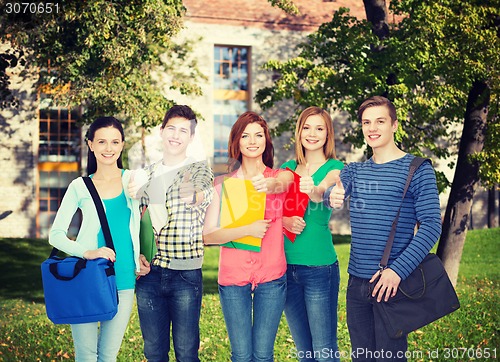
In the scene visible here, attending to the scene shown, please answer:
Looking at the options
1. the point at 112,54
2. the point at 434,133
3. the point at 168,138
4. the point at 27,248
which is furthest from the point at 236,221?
the point at 27,248

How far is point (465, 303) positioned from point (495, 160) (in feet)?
9.94

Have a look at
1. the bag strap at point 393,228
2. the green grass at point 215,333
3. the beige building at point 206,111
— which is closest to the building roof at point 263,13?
the beige building at point 206,111

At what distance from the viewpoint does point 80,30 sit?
13039 millimetres

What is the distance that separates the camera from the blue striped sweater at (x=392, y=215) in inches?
180

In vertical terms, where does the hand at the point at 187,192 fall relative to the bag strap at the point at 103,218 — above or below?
above

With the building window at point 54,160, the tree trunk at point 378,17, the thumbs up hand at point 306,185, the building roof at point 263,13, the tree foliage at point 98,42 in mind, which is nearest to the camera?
the thumbs up hand at point 306,185

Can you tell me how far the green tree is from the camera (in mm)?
12992

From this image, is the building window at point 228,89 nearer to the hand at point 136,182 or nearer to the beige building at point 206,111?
the beige building at point 206,111

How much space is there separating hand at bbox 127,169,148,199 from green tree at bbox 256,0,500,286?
31.8 ft

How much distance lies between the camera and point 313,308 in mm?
5094

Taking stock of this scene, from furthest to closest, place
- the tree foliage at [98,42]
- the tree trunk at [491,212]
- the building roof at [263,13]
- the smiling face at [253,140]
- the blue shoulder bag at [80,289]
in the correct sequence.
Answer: the tree trunk at [491,212], the building roof at [263,13], the tree foliage at [98,42], the smiling face at [253,140], the blue shoulder bag at [80,289]

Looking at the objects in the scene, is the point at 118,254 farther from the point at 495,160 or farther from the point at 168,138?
the point at 495,160

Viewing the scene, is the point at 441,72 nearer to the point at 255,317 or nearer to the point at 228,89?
the point at 255,317

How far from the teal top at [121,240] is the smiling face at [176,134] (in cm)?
59
